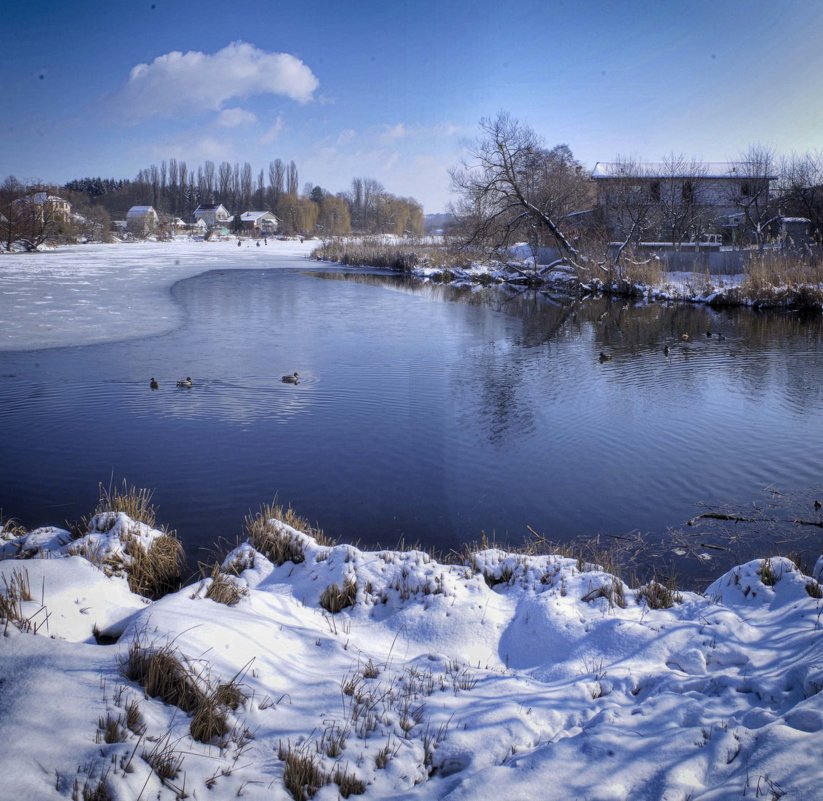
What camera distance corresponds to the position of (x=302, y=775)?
275cm

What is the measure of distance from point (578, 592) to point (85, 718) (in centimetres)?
354

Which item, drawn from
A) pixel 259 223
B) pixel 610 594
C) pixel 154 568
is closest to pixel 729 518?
pixel 610 594

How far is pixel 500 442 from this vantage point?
9.96 metres

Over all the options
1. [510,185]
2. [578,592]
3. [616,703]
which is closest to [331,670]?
[616,703]

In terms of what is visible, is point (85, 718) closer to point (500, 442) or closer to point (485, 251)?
point (500, 442)

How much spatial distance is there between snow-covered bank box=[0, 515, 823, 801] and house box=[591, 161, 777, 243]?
3246 cm

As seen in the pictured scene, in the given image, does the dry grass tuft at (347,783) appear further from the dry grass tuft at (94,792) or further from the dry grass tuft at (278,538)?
the dry grass tuft at (278,538)

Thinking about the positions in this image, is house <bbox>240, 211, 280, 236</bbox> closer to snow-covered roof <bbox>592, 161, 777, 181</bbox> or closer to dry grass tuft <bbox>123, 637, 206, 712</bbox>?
snow-covered roof <bbox>592, 161, 777, 181</bbox>

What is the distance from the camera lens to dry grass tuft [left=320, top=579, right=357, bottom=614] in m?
4.90

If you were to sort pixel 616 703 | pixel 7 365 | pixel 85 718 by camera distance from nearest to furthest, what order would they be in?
pixel 85 718
pixel 616 703
pixel 7 365

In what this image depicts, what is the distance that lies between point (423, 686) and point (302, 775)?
40.4 inches

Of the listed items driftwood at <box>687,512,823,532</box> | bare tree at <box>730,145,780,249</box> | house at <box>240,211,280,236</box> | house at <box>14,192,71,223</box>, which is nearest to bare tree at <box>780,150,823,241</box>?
bare tree at <box>730,145,780,249</box>

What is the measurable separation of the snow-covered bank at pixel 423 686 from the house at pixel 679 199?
32457mm

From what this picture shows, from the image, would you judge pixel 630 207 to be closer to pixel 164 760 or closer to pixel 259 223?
pixel 164 760
